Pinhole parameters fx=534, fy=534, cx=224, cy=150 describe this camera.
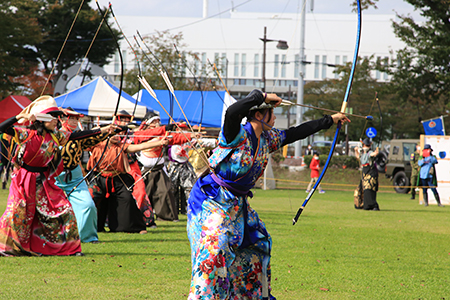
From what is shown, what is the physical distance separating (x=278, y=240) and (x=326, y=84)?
3265cm

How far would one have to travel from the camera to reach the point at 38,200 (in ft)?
20.8

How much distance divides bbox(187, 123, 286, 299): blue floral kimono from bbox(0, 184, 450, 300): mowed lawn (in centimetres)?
107

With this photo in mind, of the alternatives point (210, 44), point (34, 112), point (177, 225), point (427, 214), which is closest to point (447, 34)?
point (427, 214)

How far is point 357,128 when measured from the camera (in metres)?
36.9

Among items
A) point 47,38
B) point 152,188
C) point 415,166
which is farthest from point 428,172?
point 47,38

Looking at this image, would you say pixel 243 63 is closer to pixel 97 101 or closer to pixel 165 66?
pixel 165 66

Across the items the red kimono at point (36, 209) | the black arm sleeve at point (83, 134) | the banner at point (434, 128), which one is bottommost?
the red kimono at point (36, 209)

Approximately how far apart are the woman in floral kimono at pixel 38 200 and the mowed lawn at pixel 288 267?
23cm

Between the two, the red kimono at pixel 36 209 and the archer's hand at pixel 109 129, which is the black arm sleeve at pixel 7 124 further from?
the archer's hand at pixel 109 129

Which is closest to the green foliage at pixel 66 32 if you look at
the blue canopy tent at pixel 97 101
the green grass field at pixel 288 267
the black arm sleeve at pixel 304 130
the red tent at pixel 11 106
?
the red tent at pixel 11 106

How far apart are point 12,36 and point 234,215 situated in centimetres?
2308

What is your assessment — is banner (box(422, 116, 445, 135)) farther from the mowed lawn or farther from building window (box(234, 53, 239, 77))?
building window (box(234, 53, 239, 77))

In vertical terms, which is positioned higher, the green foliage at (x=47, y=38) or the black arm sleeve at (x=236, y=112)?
the green foliage at (x=47, y=38)

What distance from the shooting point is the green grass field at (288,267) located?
16.1ft
